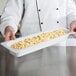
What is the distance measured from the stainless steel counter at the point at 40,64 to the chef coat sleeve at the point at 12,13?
10.3 inches

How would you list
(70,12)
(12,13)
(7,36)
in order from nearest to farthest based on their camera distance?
1. (7,36)
2. (12,13)
3. (70,12)

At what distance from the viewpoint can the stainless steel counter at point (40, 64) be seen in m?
0.78

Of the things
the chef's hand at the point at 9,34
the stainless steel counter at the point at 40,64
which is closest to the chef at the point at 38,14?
the chef's hand at the point at 9,34

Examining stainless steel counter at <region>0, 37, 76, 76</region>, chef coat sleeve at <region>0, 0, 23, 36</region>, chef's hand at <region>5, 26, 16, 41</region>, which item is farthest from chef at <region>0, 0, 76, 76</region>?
stainless steel counter at <region>0, 37, 76, 76</region>

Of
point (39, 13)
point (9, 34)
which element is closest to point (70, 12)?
point (39, 13)

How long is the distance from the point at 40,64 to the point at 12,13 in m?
0.50

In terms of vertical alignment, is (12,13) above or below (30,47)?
above

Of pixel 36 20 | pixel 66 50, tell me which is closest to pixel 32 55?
pixel 66 50

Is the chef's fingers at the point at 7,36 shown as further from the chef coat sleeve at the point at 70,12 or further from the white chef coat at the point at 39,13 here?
the chef coat sleeve at the point at 70,12

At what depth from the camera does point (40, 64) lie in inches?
33.0

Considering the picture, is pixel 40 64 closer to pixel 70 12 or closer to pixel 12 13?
pixel 12 13

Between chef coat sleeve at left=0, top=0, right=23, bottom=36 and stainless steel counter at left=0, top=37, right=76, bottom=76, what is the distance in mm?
262

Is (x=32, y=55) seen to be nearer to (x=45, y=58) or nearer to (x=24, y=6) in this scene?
(x=45, y=58)

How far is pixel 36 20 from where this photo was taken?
4.28 feet
